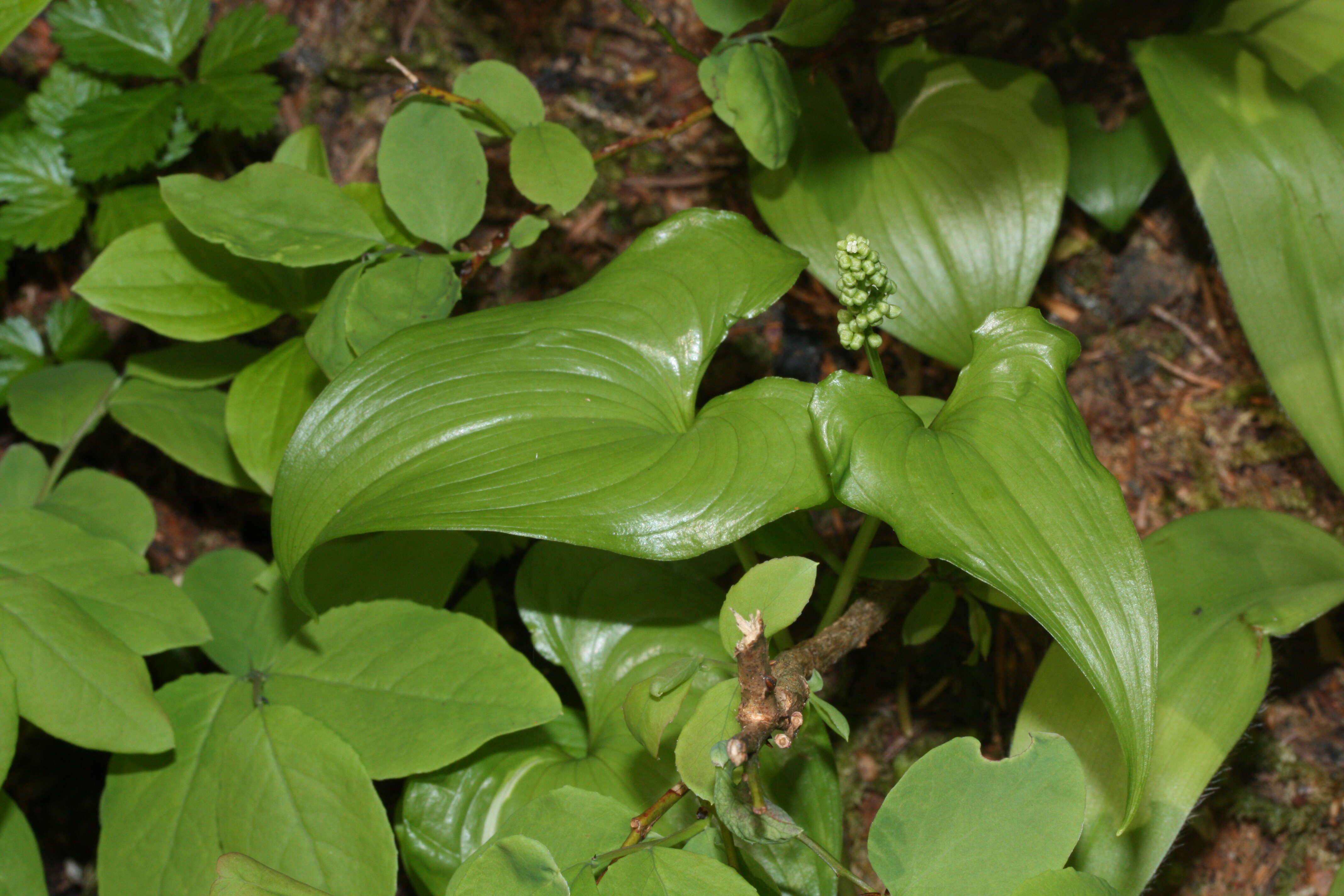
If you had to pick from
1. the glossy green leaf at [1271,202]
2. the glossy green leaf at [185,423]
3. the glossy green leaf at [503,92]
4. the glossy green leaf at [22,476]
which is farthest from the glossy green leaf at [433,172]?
the glossy green leaf at [1271,202]

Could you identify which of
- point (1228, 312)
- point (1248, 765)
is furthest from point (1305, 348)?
point (1248, 765)

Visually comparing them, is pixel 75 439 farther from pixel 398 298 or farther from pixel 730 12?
pixel 730 12

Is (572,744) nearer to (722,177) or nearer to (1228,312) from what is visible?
(722,177)

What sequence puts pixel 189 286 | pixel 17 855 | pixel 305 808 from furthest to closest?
pixel 189 286 < pixel 17 855 < pixel 305 808

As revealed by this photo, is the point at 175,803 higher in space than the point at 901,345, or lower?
lower

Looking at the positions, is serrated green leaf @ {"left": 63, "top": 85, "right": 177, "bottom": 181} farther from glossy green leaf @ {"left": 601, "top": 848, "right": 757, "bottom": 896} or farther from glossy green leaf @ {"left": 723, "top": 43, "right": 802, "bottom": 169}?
glossy green leaf @ {"left": 601, "top": 848, "right": 757, "bottom": 896}

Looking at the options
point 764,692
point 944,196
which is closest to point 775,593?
point 764,692

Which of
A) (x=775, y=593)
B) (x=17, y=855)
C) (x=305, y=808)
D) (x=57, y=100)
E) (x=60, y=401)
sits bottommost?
(x=17, y=855)
